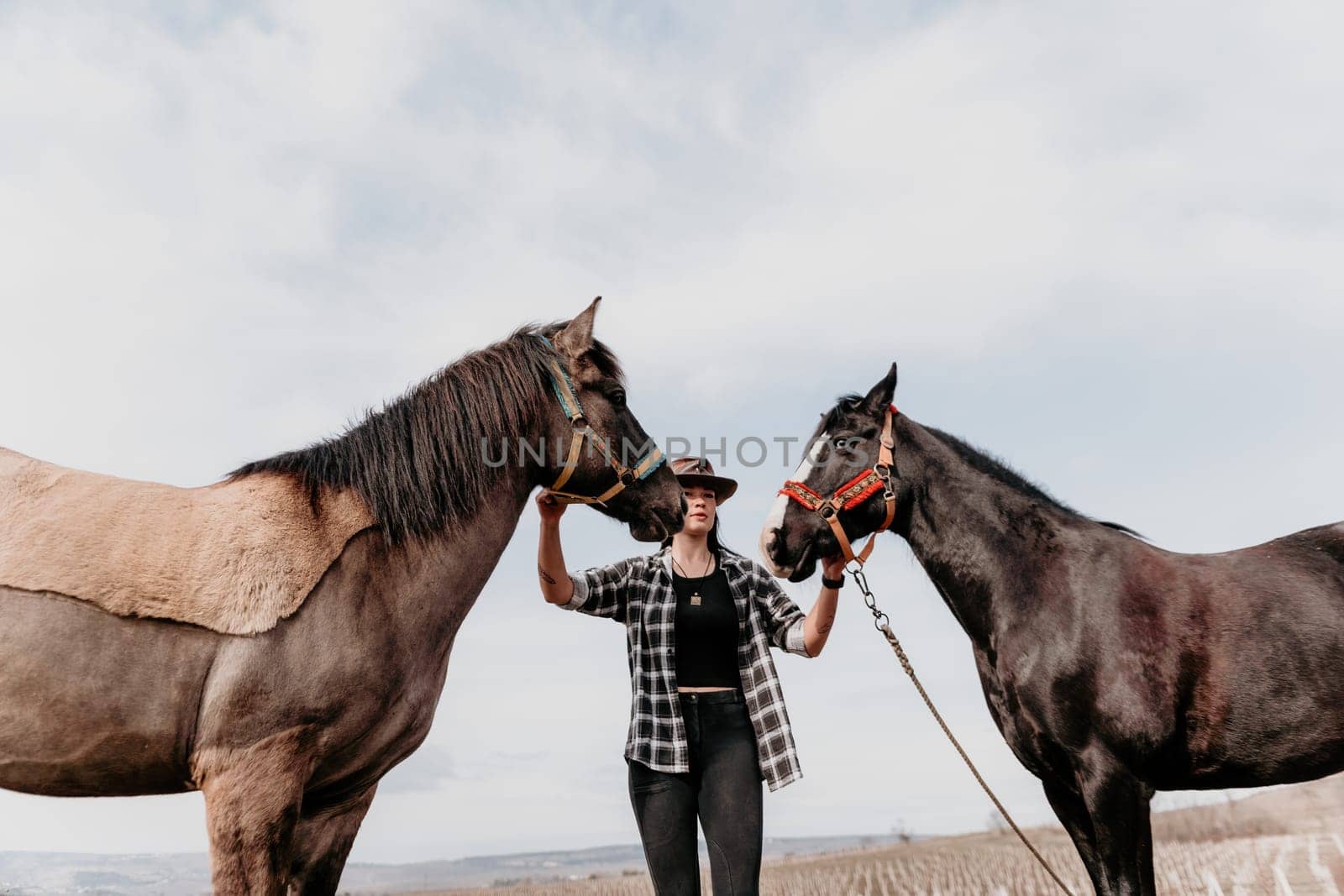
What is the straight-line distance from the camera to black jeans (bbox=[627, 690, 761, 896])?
153 inches

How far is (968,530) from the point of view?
16.1 feet

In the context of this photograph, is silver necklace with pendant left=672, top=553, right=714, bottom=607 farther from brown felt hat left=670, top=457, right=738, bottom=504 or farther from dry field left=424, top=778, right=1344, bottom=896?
dry field left=424, top=778, right=1344, bottom=896

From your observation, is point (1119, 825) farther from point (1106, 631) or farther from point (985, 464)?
point (985, 464)

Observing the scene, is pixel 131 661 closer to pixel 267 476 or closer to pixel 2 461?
pixel 267 476

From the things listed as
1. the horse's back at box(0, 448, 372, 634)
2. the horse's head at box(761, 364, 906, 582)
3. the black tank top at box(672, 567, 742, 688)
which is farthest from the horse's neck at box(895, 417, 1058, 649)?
the horse's back at box(0, 448, 372, 634)

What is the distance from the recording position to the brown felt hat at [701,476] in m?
4.65

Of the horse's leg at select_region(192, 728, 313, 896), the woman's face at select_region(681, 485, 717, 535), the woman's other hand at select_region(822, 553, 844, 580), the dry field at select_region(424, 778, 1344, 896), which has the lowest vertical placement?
the dry field at select_region(424, 778, 1344, 896)

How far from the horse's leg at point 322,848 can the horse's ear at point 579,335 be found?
229 centimetres

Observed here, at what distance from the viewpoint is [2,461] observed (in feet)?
12.5

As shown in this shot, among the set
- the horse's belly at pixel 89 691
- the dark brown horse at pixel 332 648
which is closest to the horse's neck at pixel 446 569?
the dark brown horse at pixel 332 648

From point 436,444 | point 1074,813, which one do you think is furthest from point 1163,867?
point 436,444

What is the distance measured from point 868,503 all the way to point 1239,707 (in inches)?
83.9

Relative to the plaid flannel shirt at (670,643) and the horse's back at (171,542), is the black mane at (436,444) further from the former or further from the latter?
the plaid flannel shirt at (670,643)

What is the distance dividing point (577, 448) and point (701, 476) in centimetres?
78
